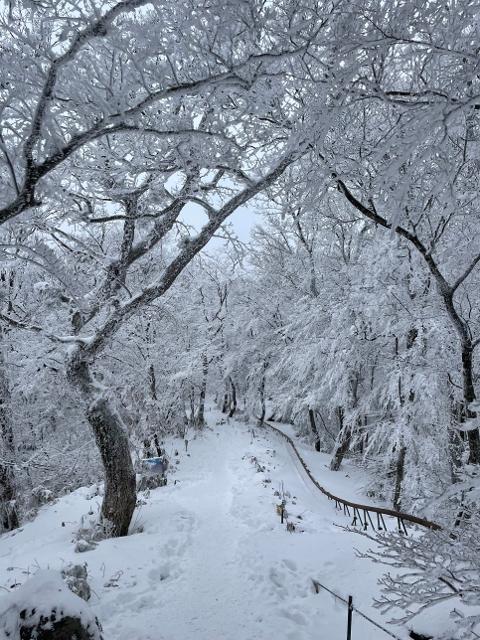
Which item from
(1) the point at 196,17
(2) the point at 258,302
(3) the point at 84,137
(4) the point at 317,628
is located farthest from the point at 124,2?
(2) the point at 258,302

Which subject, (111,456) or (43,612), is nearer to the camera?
(43,612)

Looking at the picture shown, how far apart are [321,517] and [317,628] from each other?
4.38m

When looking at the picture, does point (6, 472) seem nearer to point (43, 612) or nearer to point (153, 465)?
point (153, 465)

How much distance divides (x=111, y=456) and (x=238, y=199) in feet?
16.9

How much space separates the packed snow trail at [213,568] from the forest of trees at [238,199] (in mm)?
1155

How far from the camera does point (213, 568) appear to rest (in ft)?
20.3

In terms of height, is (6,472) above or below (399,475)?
above

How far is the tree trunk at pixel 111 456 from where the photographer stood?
6.99 m

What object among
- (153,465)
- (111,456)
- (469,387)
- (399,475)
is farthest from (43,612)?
(399,475)

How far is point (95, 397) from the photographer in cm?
688

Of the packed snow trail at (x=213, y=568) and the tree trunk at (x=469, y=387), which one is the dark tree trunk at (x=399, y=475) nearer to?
the packed snow trail at (x=213, y=568)

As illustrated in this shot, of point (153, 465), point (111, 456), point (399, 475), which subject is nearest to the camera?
Result: point (111, 456)

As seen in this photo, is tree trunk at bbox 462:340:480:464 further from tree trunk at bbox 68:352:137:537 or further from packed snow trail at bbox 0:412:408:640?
tree trunk at bbox 68:352:137:537

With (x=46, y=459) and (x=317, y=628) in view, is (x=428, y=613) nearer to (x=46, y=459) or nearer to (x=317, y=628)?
(x=317, y=628)
